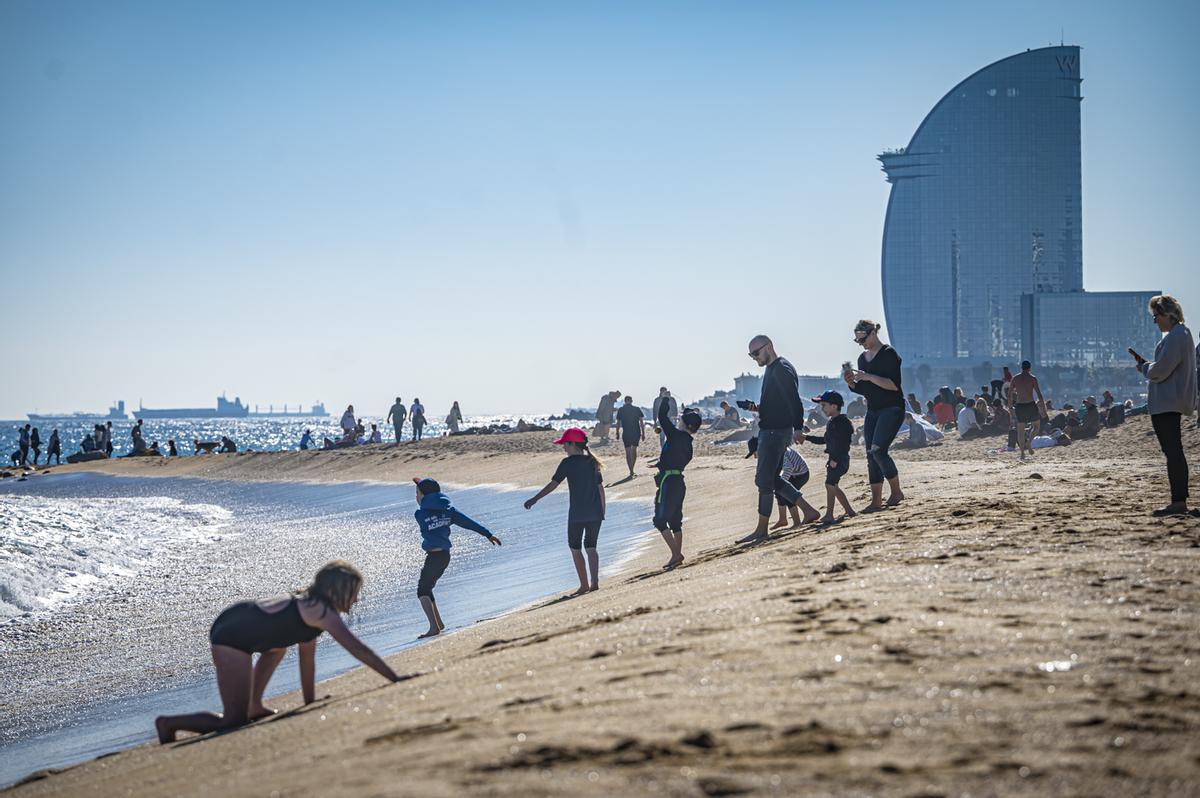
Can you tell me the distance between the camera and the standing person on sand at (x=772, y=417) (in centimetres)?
1037

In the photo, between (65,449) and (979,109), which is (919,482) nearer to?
(65,449)

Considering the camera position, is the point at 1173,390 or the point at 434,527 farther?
the point at 434,527

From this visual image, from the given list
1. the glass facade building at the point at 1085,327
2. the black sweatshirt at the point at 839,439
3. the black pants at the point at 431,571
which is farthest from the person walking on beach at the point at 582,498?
the glass facade building at the point at 1085,327

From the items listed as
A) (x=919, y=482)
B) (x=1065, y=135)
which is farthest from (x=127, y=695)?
(x=1065, y=135)

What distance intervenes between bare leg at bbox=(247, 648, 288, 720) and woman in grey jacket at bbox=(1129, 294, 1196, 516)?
6.29 meters

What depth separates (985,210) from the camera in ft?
568

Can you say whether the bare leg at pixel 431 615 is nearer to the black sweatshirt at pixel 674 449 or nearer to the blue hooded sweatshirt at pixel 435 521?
the blue hooded sweatshirt at pixel 435 521

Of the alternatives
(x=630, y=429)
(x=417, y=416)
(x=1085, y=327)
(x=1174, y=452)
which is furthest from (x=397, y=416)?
(x=1085, y=327)

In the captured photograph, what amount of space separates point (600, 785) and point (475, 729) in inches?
35.8

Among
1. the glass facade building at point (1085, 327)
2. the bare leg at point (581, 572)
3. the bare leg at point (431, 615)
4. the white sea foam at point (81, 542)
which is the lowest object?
the white sea foam at point (81, 542)

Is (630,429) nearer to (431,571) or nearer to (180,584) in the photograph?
(180,584)

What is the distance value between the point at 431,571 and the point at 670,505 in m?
2.22

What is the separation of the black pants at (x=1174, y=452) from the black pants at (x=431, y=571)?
5.48 m

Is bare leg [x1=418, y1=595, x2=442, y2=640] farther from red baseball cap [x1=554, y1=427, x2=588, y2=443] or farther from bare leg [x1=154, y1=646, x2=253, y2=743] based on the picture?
bare leg [x1=154, y1=646, x2=253, y2=743]
